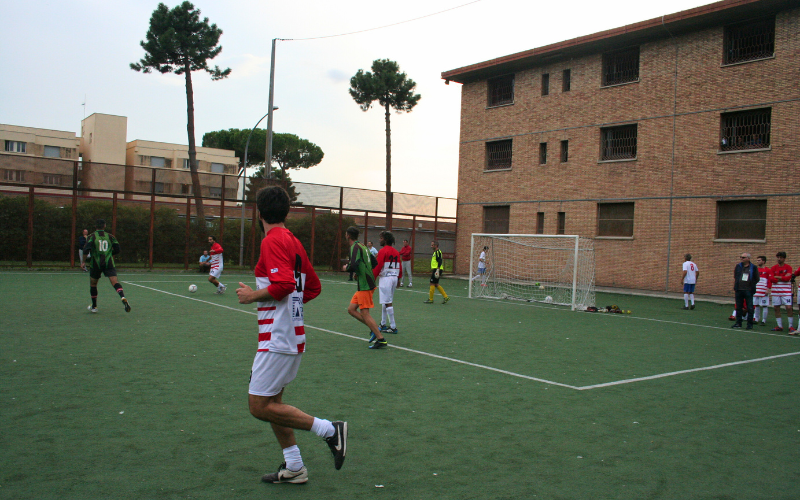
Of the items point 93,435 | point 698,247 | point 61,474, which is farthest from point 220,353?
point 698,247

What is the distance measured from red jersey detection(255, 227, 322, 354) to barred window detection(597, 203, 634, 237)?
2418 centimetres

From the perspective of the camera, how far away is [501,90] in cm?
3162

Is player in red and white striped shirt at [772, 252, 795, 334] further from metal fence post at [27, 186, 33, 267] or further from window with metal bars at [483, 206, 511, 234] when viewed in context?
metal fence post at [27, 186, 33, 267]

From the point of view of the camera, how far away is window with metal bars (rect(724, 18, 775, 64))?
72.4ft

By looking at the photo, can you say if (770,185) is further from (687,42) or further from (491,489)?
(491,489)

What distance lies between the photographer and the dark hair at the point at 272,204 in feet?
13.7

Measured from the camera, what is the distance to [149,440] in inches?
196

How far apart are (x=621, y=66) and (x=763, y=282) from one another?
14.4 meters

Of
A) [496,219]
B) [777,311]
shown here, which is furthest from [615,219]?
[777,311]

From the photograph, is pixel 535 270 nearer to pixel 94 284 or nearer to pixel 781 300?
pixel 781 300

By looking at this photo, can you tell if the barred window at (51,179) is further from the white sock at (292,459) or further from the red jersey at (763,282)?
the red jersey at (763,282)

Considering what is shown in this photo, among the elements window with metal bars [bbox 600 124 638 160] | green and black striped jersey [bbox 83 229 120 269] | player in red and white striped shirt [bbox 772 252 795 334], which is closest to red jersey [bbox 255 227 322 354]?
green and black striped jersey [bbox 83 229 120 269]

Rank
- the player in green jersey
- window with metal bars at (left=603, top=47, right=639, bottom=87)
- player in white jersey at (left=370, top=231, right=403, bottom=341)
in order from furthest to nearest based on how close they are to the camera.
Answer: window with metal bars at (left=603, top=47, right=639, bottom=87), the player in green jersey, player in white jersey at (left=370, top=231, right=403, bottom=341)

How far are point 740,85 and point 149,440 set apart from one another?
24236 mm
